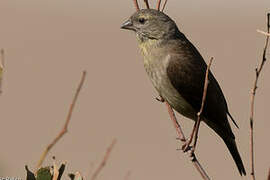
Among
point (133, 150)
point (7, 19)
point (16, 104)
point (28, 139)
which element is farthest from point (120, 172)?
point (7, 19)

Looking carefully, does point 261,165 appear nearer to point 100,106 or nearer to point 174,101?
point 100,106

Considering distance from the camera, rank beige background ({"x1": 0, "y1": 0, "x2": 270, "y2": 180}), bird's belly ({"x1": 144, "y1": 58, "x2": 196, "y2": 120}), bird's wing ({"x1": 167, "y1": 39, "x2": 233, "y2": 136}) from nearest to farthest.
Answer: bird's belly ({"x1": 144, "y1": 58, "x2": 196, "y2": 120}) → bird's wing ({"x1": 167, "y1": 39, "x2": 233, "y2": 136}) → beige background ({"x1": 0, "y1": 0, "x2": 270, "y2": 180})

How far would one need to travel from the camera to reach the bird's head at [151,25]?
5.79 meters

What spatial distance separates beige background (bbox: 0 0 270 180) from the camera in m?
15.1

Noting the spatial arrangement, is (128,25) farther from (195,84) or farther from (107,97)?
(107,97)

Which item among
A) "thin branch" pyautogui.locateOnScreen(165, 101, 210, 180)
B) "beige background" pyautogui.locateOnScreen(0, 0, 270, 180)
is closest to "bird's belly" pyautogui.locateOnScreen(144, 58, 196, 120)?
"thin branch" pyautogui.locateOnScreen(165, 101, 210, 180)

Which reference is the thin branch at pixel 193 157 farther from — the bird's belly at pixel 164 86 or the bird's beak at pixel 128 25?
the bird's beak at pixel 128 25

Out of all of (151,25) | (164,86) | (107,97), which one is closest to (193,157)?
(164,86)

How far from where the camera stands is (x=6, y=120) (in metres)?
16.9

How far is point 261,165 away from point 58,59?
9.39 meters

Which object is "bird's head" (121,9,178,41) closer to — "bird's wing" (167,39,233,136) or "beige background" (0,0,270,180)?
"bird's wing" (167,39,233,136)

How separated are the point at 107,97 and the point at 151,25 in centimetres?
1397

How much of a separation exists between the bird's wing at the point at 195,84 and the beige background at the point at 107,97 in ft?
17.1

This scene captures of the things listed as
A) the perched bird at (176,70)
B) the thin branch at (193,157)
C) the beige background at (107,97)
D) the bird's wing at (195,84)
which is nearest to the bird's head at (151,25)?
the perched bird at (176,70)
